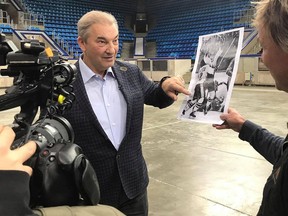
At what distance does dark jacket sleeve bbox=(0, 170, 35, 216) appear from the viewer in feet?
1.63

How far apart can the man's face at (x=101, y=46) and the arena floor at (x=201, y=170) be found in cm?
156

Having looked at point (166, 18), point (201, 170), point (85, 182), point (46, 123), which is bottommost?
point (201, 170)

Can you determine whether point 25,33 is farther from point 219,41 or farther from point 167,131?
point 219,41

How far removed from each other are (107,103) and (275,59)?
2.88 feet

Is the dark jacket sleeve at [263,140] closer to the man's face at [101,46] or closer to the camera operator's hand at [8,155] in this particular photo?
the man's face at [101,46]

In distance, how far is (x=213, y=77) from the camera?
132 centimetres

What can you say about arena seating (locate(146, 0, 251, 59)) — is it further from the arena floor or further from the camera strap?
the camera strap

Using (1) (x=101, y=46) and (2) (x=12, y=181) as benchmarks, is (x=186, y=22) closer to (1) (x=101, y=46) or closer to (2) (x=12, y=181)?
(1) (x=101, y=46)

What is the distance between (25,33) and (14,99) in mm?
13324

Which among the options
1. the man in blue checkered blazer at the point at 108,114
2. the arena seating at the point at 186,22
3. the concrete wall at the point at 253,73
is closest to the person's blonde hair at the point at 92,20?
the man in blue checkered blazer at the point at 108,114

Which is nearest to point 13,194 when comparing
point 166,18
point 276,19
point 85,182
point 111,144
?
point 85,182

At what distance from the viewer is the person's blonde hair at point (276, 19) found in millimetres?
707

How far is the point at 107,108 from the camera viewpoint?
1.49 meters

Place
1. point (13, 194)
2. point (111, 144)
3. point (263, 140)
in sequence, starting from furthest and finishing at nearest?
1. point (111, 144)
2. point (263, 140)
3. point (13, 194)
